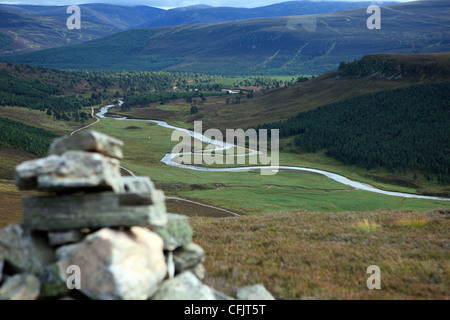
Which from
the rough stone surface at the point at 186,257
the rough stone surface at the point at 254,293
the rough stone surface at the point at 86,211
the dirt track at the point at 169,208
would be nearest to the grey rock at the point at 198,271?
the rough stone surface at the point at 186,257

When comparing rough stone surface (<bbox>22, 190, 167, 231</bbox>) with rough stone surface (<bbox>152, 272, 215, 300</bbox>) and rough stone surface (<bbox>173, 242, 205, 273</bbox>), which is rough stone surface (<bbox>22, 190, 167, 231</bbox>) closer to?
rough stone surface (<bbox>152, 272, 215, 300</bbox>)

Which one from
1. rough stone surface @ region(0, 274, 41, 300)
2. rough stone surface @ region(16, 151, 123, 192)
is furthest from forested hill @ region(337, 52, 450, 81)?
rough stone surface @ region(0, 274, 41, 300)

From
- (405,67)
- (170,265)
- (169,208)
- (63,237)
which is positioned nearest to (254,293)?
(170,265)

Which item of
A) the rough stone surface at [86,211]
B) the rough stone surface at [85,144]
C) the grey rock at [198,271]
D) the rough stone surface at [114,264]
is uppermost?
the rough stone surface at [85,144]

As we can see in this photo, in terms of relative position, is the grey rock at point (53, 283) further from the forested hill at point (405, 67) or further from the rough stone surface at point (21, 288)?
the forested hill at point (405, 67)

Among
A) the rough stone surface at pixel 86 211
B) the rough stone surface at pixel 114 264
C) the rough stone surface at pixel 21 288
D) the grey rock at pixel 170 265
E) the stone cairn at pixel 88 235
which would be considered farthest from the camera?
the grey rock at pixel 170 265
